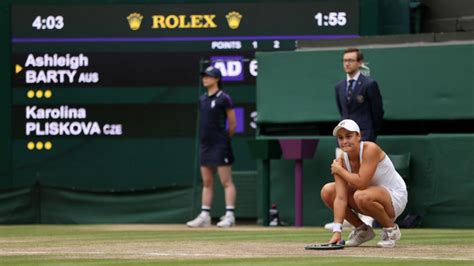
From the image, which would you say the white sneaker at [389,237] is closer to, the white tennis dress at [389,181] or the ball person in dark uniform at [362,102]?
the white tennis dress at [389,181]

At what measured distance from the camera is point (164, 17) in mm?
16500

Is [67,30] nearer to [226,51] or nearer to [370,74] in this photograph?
[226,51]

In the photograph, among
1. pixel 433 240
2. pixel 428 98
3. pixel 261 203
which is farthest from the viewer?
pixel 261 203

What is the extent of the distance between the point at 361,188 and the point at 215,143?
5.08 m

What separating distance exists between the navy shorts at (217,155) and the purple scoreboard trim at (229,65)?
1362 mm

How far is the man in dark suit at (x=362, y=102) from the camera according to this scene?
539 inches

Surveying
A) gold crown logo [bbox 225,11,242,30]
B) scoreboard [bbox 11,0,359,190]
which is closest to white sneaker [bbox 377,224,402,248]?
scoreboard [bbox 11,0,359,190]

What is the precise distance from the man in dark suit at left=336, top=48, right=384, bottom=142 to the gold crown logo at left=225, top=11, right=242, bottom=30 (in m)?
2.90

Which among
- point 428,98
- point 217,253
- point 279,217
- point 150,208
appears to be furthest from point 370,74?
point 217,253

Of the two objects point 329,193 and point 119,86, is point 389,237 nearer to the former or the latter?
point 329,193

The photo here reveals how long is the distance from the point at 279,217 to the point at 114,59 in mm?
2960

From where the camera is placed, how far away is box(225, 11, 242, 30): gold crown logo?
646 inches

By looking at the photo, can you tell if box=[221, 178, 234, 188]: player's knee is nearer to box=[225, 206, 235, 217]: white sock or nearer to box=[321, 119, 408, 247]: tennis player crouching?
box=[225, 206, 235, 217]: white sock

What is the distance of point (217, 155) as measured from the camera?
15.2m
